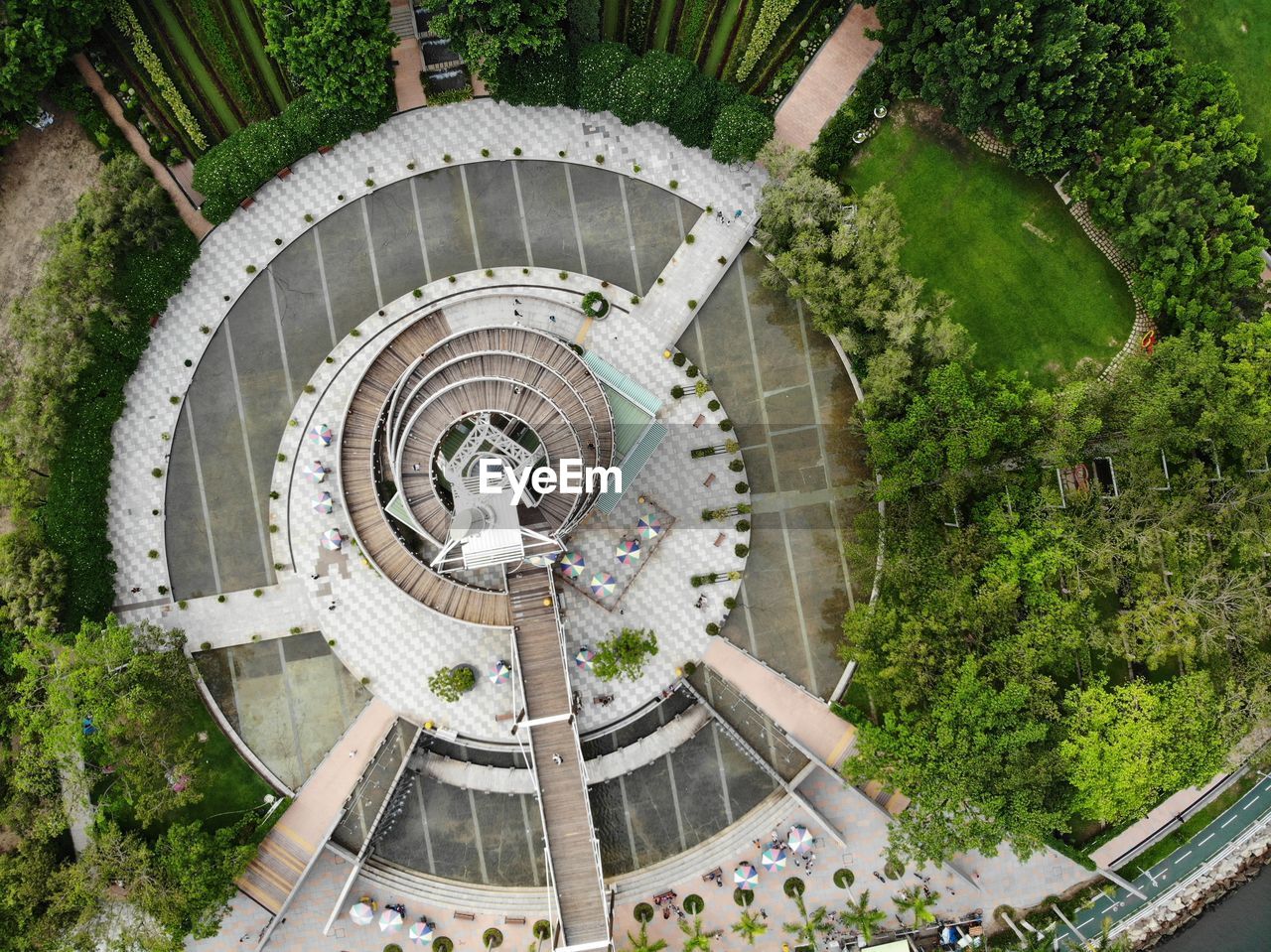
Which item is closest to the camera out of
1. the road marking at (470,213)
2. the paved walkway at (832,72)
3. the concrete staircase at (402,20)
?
the concrete staircase at (402,20)

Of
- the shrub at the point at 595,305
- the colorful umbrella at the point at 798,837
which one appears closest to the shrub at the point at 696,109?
the shrub at the point at 595,305

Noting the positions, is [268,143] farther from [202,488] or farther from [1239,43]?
[1239,43]

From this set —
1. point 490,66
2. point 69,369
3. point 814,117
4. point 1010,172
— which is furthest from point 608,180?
point 69,369

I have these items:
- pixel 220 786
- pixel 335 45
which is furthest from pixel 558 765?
pixel 335 45

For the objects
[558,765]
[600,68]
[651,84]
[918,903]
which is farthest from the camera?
[918,903]

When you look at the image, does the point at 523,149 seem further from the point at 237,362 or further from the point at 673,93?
the point at 237,362

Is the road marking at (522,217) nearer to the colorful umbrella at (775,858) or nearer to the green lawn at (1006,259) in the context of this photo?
the green lawn at (1006,259)
